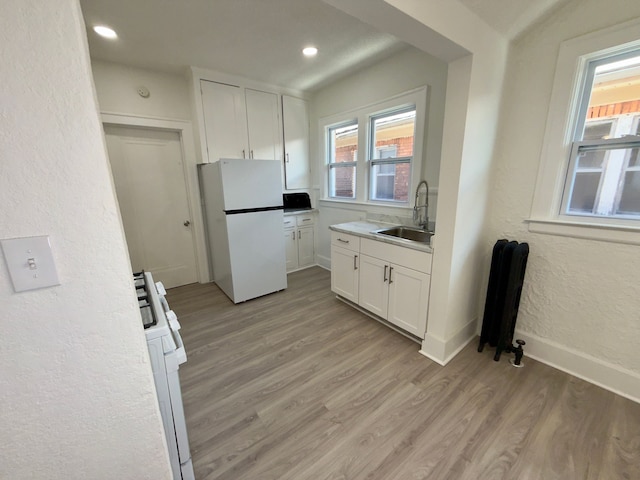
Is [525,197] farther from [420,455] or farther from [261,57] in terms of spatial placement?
[261,57]

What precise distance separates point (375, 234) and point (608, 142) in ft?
5.27

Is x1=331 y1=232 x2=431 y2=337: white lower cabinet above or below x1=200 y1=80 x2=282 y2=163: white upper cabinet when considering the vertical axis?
below

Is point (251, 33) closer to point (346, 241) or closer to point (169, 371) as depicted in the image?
point (346, 241)

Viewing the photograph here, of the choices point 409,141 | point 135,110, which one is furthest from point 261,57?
point 409,141

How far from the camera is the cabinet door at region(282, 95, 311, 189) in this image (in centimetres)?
366

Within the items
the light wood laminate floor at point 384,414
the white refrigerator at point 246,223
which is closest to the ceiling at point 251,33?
Answer: the white refrigerator at point 246,223

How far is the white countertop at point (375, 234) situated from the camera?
2.04 meters

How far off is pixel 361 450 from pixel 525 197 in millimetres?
2035

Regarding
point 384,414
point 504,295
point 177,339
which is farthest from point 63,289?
point 504,295

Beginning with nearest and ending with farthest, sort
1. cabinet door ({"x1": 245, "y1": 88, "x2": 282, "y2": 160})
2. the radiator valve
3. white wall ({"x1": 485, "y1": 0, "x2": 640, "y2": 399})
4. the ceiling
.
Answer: white wall ({"x1": 485, "y1": 0, "x2": 640, "y2": 399})
the ceiling
the radiator valve
cabinet door ({"x1": 245, "y1": 88, "x2": 282, "y2": 160})

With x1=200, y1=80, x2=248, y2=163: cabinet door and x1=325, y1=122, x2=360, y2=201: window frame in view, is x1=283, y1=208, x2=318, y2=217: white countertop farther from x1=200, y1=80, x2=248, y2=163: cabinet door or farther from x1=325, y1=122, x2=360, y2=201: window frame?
x1=200, y1=80, x2=248, y2=163: cabinet door

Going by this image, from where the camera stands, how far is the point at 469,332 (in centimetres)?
227

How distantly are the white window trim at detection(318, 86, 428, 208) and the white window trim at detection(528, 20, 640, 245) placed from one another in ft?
3.23

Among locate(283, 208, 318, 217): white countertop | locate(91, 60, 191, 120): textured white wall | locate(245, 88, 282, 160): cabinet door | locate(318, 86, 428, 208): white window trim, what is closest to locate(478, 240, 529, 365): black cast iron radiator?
locate(318, 86, 428, 208): white window trim
